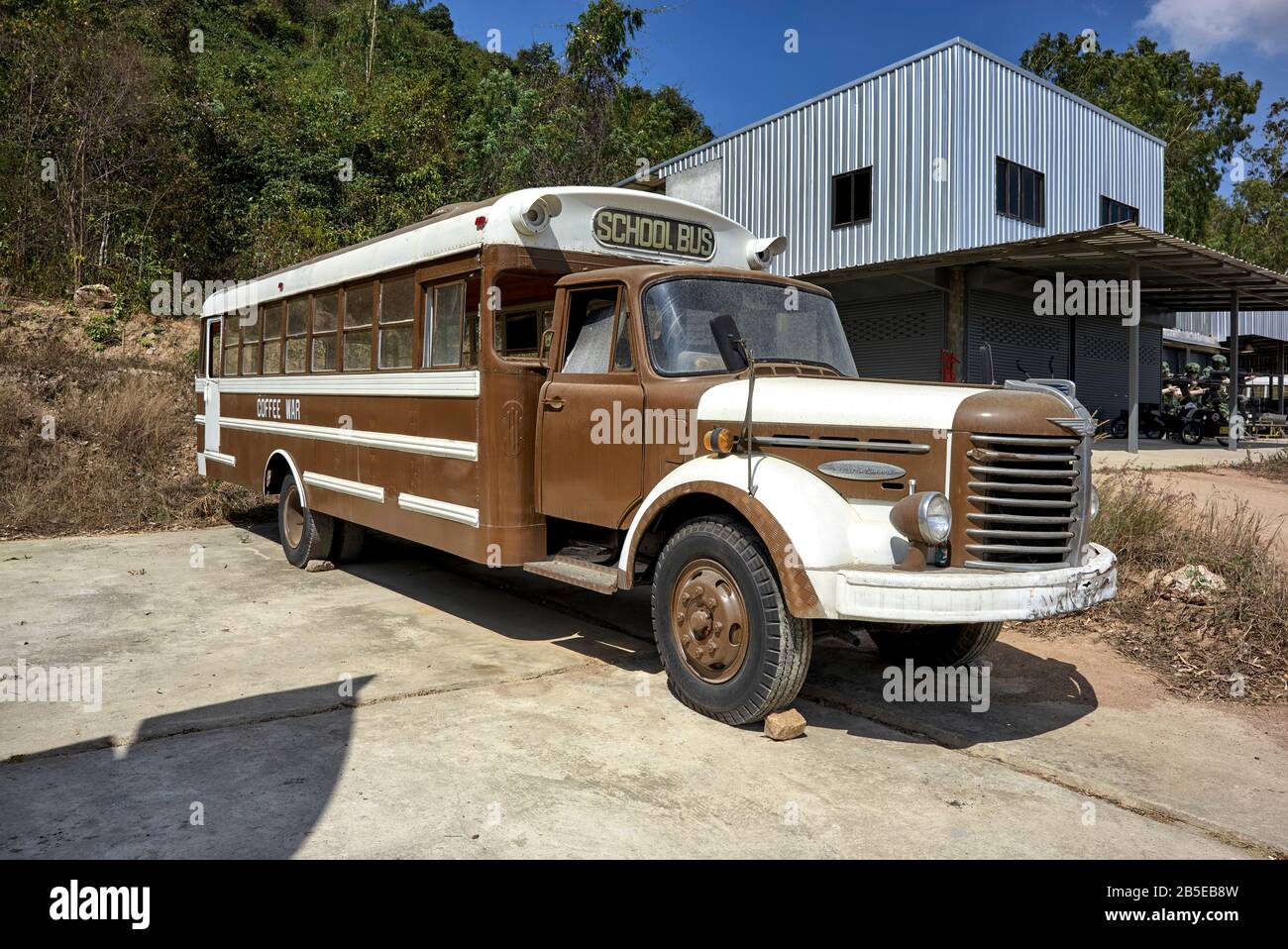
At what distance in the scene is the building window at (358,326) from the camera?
708cm

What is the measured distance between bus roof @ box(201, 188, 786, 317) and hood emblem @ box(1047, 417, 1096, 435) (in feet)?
8.67

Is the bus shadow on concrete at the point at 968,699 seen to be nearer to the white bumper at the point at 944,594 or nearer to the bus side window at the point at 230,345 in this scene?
the white bumper at the point at 944,594

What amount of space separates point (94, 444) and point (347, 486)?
6.87 m

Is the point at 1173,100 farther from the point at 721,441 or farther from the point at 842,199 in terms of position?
the point at 721,441

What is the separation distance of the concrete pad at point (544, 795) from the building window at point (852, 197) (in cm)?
1632

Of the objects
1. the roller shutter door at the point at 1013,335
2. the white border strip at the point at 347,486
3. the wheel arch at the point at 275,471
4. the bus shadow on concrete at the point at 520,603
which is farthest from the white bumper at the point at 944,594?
the roller shutter door at the point at 1013,335

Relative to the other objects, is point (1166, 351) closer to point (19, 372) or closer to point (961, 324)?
point (961, 324)

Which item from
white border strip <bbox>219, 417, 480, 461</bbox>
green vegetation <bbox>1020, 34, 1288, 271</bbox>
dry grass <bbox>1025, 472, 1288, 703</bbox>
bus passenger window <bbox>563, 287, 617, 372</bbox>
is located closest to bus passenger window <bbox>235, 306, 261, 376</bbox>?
white border strip <bbox>219, 417, 480, 461</bbox>

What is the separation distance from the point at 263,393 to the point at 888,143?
557 inches

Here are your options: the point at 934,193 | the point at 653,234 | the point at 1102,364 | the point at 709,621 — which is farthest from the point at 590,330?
the point at 1102,364

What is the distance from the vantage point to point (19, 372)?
13117 millimetres

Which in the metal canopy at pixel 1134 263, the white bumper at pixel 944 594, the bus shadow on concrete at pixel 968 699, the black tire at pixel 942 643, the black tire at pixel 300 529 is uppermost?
the metal canopy at pixel 1134 263

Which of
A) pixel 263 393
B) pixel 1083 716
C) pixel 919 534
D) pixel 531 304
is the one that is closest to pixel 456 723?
pixel 919 534
